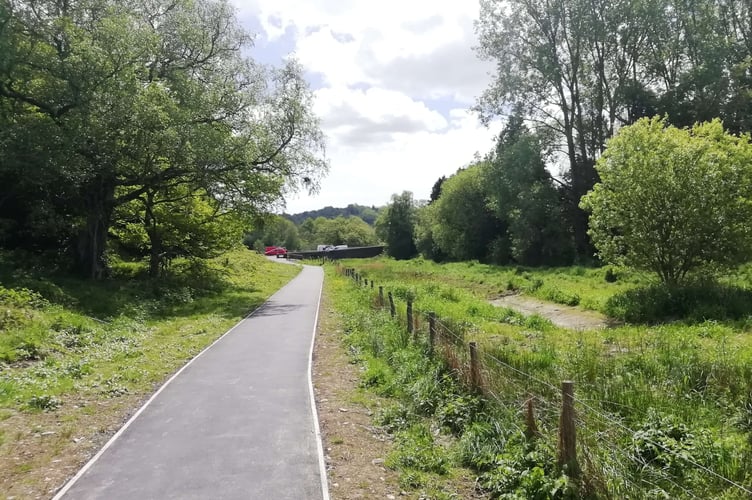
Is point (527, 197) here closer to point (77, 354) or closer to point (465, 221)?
point (465, 221)

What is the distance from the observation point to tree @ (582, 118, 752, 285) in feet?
62.3

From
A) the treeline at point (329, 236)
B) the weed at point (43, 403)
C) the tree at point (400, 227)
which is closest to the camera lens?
the weed at point (43, 403)

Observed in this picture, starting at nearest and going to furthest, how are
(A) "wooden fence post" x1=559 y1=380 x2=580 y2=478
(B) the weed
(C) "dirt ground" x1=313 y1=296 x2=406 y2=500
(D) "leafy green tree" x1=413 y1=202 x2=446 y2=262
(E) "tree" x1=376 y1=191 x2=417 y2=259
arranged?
(A) "wooden fence post" x1=559 y1=380 x2=580 y2=478, (C) "dirt ground" x1=313 y1=296 x2=406 y2=500, (B) the weed, (D) "leafy green tree" x1=413 y1=202 x2=446 y2=262, (E) "tree" x1=376 y1=191 x2=417 y2=259

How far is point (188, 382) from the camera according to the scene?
10930 mm

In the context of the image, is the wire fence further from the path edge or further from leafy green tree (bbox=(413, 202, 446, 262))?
leafy green tree (bbox=(413, 202, 446, 262))

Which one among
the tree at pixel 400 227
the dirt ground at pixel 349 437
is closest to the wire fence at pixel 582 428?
the dirt ground at pixel 349 437

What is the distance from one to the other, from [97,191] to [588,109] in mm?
35260

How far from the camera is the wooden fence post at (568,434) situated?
5461 mm

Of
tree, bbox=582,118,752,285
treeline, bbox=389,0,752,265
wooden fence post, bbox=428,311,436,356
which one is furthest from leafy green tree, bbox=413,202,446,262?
wooden fence post, bbox=428,311,436,356

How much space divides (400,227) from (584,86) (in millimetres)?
45370

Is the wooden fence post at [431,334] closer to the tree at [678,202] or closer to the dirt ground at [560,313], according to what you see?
Answer: the dirt ground at [560,313]

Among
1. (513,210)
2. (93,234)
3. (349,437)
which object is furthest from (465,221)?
(349,437)

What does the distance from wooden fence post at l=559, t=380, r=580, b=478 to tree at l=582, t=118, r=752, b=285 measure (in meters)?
16.6

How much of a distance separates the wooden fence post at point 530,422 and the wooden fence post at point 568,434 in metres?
0.82
